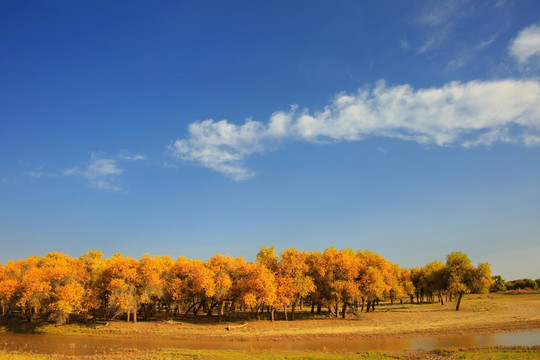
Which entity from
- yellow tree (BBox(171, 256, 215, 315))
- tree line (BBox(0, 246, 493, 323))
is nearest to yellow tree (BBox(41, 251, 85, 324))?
tree line (BBox(0, 246, 493, 323))

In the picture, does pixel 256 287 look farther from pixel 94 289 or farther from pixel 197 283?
pixel 94 289

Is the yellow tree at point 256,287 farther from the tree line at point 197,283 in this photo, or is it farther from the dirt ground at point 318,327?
the dirt ground at point 318,327

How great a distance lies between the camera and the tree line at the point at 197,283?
5984cm

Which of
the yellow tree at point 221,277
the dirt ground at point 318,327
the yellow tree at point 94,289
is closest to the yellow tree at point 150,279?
the dirt ground at point 318,327

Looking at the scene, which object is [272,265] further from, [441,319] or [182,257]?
[441,319]

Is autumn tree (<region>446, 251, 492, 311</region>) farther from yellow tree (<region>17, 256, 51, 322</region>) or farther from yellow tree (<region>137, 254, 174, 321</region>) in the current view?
yellow tree (<region>17, 256, 51, 322</region>)

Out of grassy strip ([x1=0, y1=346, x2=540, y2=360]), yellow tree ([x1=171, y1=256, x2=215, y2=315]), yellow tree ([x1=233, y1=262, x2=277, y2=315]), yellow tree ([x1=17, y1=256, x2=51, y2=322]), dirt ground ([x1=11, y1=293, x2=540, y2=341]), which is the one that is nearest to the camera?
grassy strip ([x1=0, y1=346, x2=540, y2=360])

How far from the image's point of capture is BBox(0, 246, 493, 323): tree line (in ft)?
196

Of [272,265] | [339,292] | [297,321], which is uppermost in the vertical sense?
[272,265]

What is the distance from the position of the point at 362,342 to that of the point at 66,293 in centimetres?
4848

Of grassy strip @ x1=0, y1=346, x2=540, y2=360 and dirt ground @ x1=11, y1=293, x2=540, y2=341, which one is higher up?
grassy strip @ x1=0, y1=346, x2=540, y2=360

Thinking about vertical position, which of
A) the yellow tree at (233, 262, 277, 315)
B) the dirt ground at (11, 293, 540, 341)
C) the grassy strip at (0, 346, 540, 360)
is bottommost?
the dirt ground at (11, 293, 540, 341)

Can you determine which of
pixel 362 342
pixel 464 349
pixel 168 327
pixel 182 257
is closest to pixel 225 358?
pixel 362 342

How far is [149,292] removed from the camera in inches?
2446
